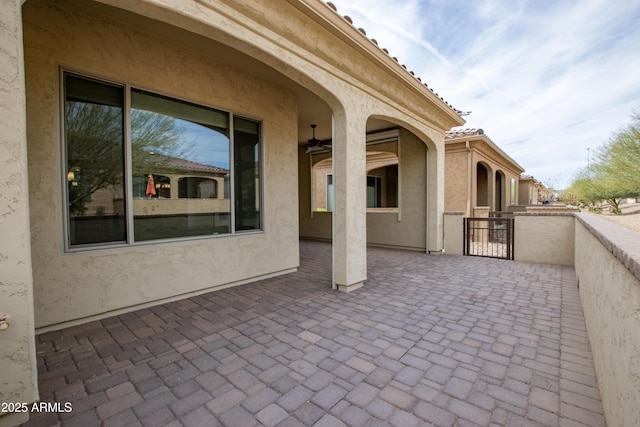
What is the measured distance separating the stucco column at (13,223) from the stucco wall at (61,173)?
1.49 meters

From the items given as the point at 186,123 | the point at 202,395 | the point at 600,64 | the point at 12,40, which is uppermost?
the point at 600,64

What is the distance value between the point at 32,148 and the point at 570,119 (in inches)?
1297

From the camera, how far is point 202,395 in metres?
1.91

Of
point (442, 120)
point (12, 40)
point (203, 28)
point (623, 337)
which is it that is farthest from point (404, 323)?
→ point (442, 120)

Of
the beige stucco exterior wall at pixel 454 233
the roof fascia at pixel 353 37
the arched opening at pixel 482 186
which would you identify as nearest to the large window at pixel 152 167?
the roof fascia at pixel 353 37

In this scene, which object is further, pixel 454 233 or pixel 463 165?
pixel 463 165

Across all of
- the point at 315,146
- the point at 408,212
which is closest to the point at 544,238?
the point at 408,212

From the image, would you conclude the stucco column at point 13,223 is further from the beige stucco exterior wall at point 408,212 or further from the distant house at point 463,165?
the distant house at point 463,165

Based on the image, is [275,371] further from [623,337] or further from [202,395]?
[623,337]

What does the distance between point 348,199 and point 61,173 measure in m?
3.40

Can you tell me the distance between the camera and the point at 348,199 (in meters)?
4.16

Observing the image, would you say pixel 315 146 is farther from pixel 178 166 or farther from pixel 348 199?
pixel 178 166

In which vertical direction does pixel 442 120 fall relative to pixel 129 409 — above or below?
above

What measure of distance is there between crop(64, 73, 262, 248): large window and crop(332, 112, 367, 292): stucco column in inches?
57.9
